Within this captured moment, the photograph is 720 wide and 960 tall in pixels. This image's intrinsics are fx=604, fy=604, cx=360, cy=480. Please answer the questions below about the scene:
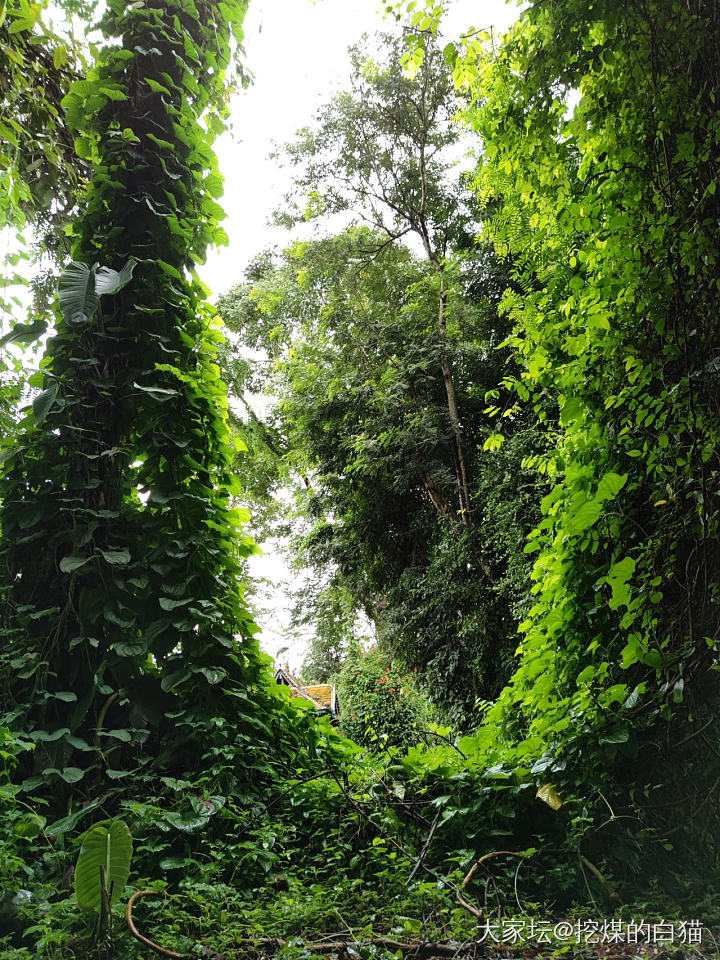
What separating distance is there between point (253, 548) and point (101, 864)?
4.11 ft

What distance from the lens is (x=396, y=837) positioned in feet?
6.35

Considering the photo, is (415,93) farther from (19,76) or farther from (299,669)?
(299,669)

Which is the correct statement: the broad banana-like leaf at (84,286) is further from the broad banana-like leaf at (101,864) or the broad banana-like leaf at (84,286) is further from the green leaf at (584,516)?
the green leaf at (584,516)

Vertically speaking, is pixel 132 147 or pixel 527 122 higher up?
pixel 132 147

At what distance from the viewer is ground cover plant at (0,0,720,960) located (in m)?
1.63

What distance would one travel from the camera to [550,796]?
6.02 feet

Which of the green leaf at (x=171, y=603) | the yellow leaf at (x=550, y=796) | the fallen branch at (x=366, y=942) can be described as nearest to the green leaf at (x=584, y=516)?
the yellow leaf at (x=550, y=796)

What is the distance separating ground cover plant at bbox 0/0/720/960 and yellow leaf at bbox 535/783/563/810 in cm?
1

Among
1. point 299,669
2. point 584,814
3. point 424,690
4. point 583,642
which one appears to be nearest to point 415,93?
point 424,690

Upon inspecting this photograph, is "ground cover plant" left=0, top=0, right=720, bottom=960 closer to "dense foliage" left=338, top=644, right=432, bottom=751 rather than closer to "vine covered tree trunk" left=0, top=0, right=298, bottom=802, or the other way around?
"vine covered tree trunk" left=0, top=0, right=298, bottom=802

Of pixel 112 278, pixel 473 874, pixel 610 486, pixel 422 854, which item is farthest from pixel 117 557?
pixel 610 486

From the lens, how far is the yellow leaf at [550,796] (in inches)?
71.7

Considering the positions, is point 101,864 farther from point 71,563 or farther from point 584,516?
point 584,516

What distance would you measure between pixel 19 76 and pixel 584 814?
3.56 metres
